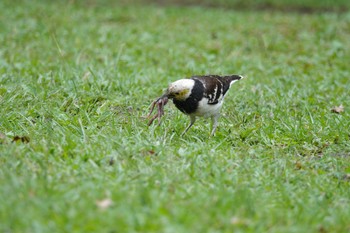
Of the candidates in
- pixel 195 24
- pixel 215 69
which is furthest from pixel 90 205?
pixel 195 24

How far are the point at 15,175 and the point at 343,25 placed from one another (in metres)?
10.5

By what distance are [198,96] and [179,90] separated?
256mm

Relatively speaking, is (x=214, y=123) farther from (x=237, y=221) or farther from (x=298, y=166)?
(x=237, y=221)

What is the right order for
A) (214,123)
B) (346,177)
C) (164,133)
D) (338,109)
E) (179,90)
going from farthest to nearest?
(338,109) → (214,123) → (164,133) → (179,90) → (346,177)

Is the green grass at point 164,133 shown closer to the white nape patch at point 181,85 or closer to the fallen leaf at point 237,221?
the fallen leaf at point 237,221

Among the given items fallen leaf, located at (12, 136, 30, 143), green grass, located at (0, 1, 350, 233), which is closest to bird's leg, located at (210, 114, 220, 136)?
green grass, located at (0, 1, 350, 233)

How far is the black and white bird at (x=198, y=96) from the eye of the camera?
621 centimetres

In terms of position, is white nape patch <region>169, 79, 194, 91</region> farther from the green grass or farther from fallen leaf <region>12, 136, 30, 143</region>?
fallen leaf <region>12, 136, 30, 143</region>

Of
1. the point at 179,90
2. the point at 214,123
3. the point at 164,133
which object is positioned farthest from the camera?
the point at 214,123

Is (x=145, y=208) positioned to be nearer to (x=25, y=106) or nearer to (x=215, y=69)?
(x=25, y=106)

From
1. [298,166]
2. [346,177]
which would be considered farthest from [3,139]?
[346,177]

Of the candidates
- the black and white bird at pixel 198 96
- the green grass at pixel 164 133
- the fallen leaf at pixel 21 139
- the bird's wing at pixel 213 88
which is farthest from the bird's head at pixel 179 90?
the fallen leaf at pixel 21 139

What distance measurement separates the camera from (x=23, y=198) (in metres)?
4.34

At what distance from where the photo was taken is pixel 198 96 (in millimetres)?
6332
